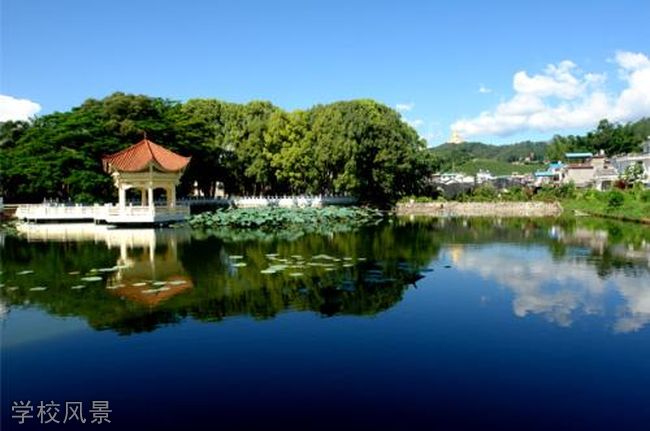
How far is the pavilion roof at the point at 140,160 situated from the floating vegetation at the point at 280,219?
3.53 m

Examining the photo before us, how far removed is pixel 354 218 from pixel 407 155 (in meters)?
10.7

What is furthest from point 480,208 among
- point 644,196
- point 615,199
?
point 644,196

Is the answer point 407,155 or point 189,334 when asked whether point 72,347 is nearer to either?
point 189,334

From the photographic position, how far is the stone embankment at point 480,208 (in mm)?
49250

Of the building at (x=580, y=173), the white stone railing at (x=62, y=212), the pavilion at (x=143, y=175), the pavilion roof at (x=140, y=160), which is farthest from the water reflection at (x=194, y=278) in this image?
the building at (x=580, y=173)

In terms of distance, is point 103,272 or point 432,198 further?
point 432,198

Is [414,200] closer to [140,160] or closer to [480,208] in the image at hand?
[480,208]

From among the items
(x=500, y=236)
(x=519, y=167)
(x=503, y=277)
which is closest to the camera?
(x=503, y=277)

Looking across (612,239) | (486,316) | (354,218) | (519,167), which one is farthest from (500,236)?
(519,167)

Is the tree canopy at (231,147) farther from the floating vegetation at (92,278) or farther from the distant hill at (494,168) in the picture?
the distant hill at (494,168)

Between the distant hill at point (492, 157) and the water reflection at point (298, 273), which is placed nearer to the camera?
the water reflection at point (298, 273)

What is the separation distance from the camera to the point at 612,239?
26891 millimetres

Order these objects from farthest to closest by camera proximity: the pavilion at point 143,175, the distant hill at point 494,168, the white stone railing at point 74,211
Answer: the distant hill at point 494,168, the white stone railing at point 74,211, the pavilion at point 143,175

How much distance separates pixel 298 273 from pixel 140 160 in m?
19.3
